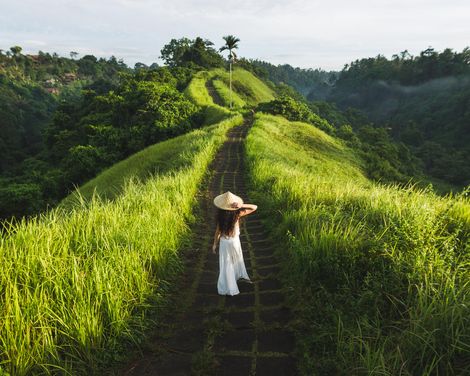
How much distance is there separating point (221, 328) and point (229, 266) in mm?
1069

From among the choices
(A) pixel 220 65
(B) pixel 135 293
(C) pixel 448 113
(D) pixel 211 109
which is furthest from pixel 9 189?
(C) pixel 448 113

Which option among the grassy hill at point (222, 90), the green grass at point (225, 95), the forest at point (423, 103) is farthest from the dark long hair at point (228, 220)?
the forest at point (423, 103)

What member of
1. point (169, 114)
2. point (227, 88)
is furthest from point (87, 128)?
point (227, 88)

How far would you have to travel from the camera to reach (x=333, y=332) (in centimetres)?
350

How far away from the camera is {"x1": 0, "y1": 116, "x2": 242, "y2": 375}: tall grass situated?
9.94 feet

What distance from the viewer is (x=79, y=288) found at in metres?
3.40

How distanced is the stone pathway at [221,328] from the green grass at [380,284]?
0.30 metres

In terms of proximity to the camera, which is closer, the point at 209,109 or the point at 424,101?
the point at 209,109

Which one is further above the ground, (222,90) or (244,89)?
(244,89)

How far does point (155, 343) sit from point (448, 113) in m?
93.6

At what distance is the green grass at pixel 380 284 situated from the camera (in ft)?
9.21

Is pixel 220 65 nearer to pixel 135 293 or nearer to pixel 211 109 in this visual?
pixel 211 109

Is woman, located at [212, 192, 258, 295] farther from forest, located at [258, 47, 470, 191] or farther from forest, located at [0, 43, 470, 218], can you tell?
forest, located at [258, 47, 470, 191]

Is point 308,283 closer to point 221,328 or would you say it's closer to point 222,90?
point 221,328
